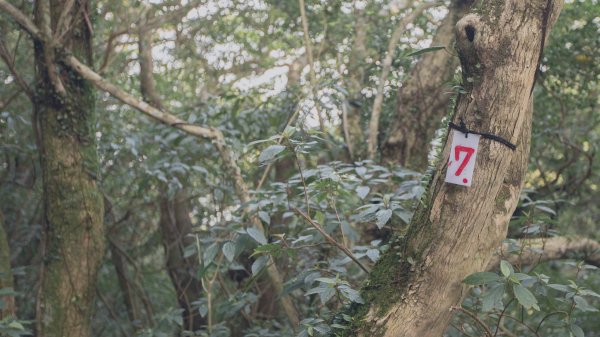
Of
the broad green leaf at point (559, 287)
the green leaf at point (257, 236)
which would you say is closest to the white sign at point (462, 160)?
the broad green leaf at point (559, 287)

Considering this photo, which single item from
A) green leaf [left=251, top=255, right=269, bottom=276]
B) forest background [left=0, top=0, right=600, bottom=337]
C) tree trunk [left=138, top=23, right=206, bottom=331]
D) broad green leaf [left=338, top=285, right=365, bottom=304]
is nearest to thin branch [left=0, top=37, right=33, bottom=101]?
forest background [left=0, top=0, right=600, bottom=337]

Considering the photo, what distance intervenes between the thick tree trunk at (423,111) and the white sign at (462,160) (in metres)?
2.37

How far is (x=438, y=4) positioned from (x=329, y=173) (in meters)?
2.44

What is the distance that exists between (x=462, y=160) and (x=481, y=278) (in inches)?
15.0

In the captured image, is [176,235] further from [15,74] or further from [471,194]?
[471,194]

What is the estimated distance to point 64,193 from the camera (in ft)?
12.7

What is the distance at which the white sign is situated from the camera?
2.25 metres

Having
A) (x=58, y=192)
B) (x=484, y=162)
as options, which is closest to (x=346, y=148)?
(x=58, y=192)

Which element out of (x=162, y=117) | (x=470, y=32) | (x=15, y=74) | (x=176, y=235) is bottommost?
(x=176, y=235)

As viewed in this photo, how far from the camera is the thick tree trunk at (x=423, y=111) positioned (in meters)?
4.66

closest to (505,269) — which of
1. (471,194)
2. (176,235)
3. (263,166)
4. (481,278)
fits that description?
(481,278)

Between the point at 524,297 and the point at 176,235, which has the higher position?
the point at 524,297

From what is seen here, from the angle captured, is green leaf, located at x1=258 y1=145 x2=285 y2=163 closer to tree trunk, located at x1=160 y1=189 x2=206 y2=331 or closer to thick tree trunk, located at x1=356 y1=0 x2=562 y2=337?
thick tree trunk, located at x1=356 y1=0 x2=562 y2=337

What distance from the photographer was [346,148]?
5258 mm
